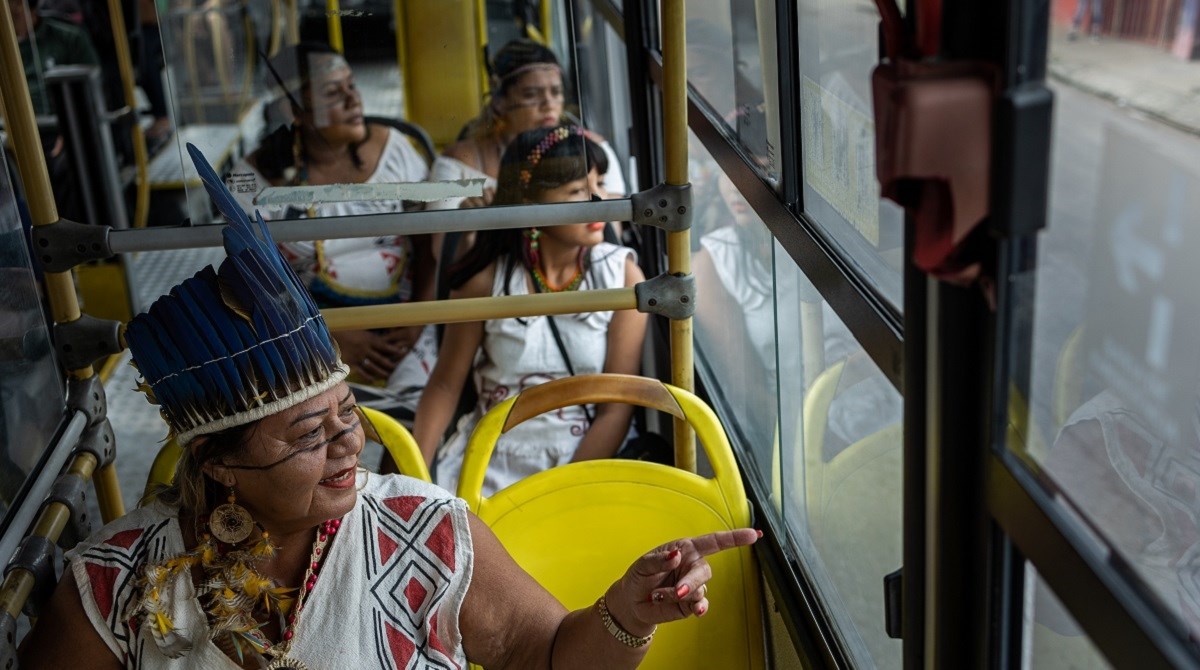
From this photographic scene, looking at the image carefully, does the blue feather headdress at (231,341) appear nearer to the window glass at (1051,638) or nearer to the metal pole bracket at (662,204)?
the metal pole bracket at (662,204)

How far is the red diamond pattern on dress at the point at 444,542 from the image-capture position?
1702 millimetres

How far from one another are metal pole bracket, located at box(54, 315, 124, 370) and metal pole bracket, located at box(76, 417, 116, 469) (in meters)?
0.11

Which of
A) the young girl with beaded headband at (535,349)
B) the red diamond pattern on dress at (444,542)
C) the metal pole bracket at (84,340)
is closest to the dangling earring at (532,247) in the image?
the young girl with beaded headband at (535,349)

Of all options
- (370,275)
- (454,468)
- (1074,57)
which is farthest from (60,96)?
(1074,57)

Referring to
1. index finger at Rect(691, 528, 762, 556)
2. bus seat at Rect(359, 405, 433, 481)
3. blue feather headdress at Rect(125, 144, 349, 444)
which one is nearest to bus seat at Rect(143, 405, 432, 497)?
bus seat at Rect(359, 405, 433, 481)

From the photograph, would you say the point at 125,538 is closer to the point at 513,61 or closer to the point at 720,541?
the point at 720,541

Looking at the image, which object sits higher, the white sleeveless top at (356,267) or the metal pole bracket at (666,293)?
the metal pole bracket at (666,293)

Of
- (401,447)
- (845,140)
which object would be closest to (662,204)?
(845,140)

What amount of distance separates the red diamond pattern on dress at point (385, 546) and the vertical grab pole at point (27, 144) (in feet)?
1.87

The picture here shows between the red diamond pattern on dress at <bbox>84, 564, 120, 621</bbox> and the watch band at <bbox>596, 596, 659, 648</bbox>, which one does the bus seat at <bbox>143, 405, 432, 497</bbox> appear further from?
the watch band at <bbox>596, 596, 659, 648</bbox>

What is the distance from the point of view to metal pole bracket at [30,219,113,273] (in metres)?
1.92

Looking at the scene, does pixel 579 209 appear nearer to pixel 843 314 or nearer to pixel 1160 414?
pixel 843 314

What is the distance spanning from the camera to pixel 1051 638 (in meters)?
1.05

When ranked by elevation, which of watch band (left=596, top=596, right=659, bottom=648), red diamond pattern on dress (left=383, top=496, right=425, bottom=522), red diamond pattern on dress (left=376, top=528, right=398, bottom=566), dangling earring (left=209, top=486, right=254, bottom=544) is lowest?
watch band (left=596, top=596, right=659, bottom=648)
